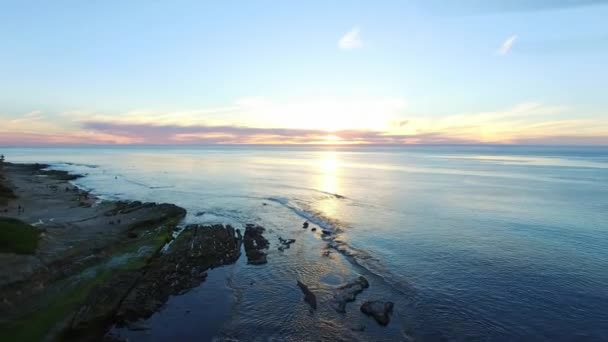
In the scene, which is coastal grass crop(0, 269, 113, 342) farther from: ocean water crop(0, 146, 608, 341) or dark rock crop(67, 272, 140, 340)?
ocean water crop(0, 146, 608, 341)

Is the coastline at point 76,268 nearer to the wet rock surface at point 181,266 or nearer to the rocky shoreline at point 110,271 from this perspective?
the rocky shoreline at point 110,271

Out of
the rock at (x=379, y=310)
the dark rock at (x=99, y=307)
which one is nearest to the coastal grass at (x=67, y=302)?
the dark rock at (x=99, y=307)

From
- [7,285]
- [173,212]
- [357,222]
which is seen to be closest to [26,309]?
[7,285]

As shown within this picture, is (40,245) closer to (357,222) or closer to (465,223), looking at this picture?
(357,222)

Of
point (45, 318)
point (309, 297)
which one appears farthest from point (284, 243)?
point (45, 318)

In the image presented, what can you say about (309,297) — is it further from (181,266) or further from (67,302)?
(67,302)
